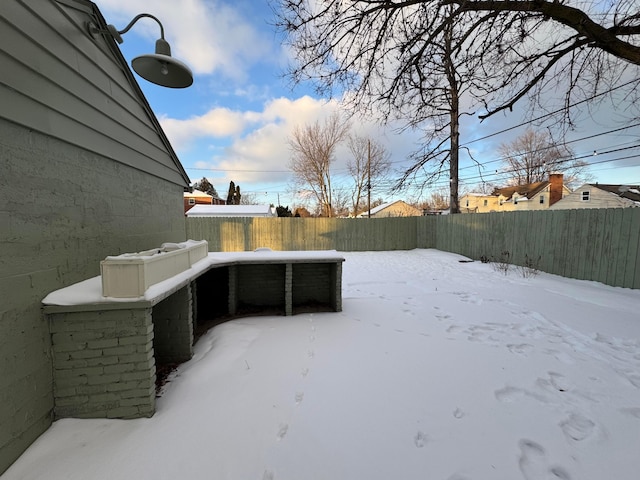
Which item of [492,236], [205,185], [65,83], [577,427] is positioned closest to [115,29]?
[65,83]

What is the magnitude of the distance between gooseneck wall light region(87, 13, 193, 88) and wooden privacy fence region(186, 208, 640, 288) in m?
7.50

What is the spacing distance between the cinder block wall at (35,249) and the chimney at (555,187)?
103ft

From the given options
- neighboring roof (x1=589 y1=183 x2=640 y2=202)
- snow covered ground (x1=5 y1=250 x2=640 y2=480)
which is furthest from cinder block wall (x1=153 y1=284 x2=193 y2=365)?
neighboring roof (x1=589 y1=183 x2=640 y2=202)

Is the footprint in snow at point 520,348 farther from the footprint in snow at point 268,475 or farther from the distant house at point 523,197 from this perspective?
the distant house at point 523,197

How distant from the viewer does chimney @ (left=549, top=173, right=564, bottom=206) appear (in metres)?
23.8

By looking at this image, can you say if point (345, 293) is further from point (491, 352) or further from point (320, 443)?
point (320, 443)

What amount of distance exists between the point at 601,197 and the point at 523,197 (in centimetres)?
562

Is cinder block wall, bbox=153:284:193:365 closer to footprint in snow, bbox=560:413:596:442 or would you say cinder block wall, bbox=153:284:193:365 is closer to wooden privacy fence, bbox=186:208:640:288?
footprint in snow, bbox=560:413:596:442

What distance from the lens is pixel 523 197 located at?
2778 cm

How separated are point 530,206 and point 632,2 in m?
30.3

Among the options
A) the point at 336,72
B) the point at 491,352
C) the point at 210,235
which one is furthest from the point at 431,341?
the point at 210,235

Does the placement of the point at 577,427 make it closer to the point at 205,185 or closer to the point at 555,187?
the point at 555,187

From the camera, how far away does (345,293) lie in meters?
5.48

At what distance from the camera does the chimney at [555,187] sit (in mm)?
23842
